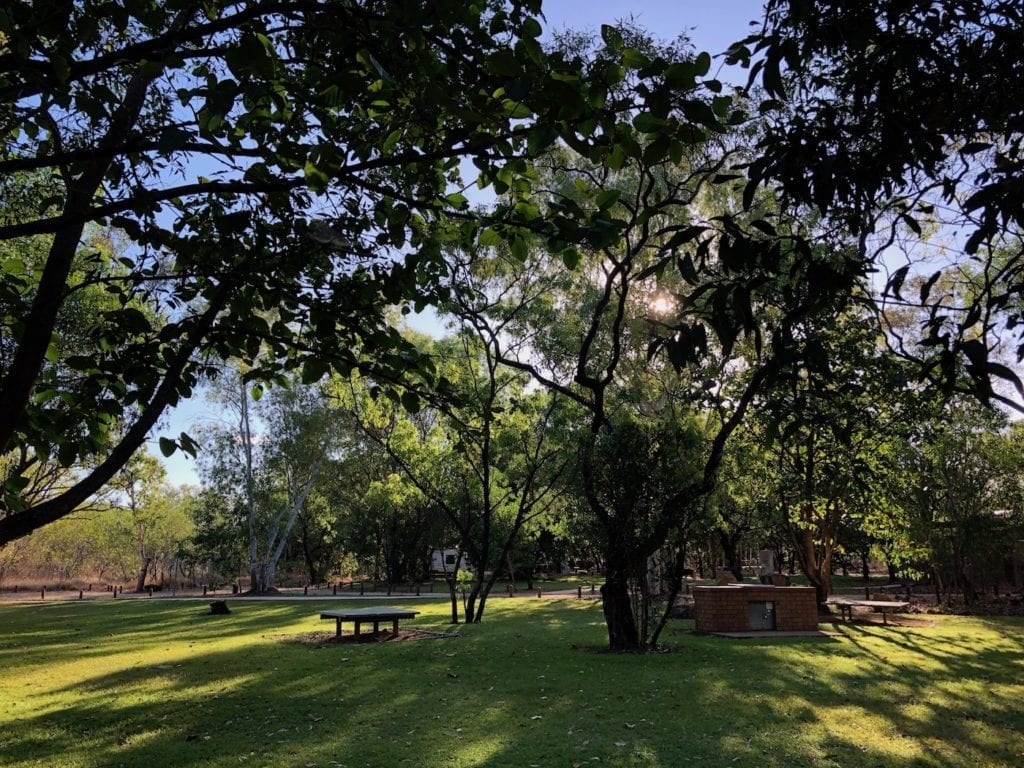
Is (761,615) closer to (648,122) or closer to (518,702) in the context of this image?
(518,702)

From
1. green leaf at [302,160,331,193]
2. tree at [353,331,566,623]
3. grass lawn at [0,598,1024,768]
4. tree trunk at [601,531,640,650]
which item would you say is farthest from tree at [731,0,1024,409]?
tree at [353,331,566,623]

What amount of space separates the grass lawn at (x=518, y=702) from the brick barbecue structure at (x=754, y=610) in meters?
0.86

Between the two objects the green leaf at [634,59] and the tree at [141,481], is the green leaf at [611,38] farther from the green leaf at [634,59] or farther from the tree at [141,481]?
the tree at [141,481]

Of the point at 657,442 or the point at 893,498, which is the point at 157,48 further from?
the point at 893,498

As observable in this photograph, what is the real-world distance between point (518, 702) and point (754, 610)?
333 inches

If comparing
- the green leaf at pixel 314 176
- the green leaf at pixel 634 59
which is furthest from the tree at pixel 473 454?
the green leaf at pixel 634 59

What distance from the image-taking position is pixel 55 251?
3.17 meters

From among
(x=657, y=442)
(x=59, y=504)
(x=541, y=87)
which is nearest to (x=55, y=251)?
(x=59, y=504)

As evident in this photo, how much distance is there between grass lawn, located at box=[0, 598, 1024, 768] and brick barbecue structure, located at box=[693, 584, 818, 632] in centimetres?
86

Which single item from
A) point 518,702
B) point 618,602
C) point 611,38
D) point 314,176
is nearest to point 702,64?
point 611,38

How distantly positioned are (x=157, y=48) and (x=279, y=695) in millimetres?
8057

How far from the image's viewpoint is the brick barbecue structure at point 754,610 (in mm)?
14281

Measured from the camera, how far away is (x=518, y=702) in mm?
7793

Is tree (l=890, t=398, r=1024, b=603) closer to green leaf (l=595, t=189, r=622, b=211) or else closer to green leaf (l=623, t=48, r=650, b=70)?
green leaf (l=595, t=189, r=622, b=211)
